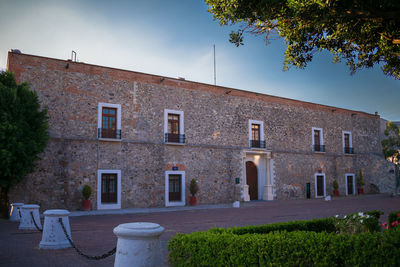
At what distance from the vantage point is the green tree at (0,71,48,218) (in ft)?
41.2

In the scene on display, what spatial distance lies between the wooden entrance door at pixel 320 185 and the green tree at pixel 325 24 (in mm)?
18940

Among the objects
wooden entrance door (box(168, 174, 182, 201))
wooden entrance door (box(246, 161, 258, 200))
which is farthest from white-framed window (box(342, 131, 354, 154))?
wooden entrance door (box(168, 174, 182, 201))

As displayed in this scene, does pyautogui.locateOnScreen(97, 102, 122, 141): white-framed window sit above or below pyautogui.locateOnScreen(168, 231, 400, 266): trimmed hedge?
above

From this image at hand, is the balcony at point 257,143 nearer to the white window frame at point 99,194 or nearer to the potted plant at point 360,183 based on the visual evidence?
the white window frame at point 99,194

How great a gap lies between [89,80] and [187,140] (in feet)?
22.1

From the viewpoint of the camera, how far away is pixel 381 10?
22.1 feet

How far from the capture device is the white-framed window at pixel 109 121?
57.2ft

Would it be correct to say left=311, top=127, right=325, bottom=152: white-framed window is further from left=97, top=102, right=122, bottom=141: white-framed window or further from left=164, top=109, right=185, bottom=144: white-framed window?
left=97, top=102, right=122, bottom=141: white-framed window

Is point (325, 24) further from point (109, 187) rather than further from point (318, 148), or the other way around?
point (318, 148)

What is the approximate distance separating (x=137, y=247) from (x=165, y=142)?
14970 mm

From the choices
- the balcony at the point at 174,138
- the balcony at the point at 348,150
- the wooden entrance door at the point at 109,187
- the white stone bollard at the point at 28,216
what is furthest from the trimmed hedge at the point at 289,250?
the balcony at the point at 348,150

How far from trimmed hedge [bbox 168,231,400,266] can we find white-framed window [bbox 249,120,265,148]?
18908 millimetres

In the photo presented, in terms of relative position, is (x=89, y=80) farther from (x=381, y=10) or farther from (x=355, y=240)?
(x=355, y=240)

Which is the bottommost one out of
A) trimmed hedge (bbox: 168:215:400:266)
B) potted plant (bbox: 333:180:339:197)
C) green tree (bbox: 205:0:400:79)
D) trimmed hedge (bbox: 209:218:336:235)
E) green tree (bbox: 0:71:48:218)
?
potted plant (bbox: 333:180:339:197)
